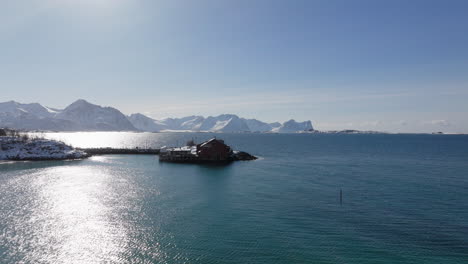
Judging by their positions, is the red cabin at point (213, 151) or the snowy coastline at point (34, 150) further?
the snowy coastline at point (34, 150)

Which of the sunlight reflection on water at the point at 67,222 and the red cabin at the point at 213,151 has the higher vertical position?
the red cabin at the point at 213,151

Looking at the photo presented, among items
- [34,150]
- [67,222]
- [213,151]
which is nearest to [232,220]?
[67,222]

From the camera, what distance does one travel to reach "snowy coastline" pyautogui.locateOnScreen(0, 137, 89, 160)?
106 meters

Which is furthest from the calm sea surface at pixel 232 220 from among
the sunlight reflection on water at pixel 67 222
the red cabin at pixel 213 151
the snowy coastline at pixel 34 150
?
the snowy coastline at pixel 34 150

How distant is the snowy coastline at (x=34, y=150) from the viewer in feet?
348

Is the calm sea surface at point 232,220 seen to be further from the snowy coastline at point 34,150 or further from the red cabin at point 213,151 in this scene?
the snowy coastline at point 34,150

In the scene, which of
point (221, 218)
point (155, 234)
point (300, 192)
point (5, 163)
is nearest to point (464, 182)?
point (300, 192)

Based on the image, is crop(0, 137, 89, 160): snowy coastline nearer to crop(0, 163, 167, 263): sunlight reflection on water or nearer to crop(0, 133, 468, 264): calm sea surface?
crop(0, 133, 468, 264): calm sea surface

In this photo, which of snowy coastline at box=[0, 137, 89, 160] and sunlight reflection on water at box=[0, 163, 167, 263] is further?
snowy coastline at box=[0, 137, 89, 160]

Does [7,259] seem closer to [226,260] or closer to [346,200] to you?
[226,260]

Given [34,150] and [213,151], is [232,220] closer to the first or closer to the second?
[213,151]

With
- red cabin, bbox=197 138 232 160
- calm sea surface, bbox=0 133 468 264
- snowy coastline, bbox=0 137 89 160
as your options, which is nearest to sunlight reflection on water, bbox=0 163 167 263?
calm sea surface, bbox=0 133 468 264

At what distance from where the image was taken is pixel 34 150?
4368 inches

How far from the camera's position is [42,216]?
41062 millimetres
